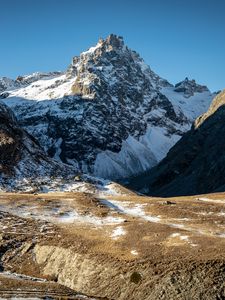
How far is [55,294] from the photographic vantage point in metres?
36.2

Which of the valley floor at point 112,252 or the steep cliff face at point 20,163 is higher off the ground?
the steep cliff face at point 20,163

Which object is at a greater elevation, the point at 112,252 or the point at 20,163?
the point at 20,163

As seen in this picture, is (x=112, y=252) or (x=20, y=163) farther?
(x=20, y=163)

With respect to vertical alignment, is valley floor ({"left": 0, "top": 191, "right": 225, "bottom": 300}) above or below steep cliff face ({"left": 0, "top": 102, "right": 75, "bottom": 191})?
below

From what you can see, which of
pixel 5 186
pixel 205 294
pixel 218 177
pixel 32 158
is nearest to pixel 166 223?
pixel 205 294

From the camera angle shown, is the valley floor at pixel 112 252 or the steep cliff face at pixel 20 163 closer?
the valley floor at pixel 112 252

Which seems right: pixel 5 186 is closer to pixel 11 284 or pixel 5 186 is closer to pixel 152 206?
pixel 152 206

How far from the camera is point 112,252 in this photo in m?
43.4

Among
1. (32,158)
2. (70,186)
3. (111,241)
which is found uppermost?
(32,158)

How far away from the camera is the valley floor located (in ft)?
122

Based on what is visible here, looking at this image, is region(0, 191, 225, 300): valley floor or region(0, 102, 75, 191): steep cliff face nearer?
region(0, 191, 225, 300): valley floor

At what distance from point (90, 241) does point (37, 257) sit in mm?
5405

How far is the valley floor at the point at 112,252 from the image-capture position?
37.1m

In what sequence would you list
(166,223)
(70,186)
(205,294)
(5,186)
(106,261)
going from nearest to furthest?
(205,294) → (106,261) → (166,223) → (5,186) → (70,186)
